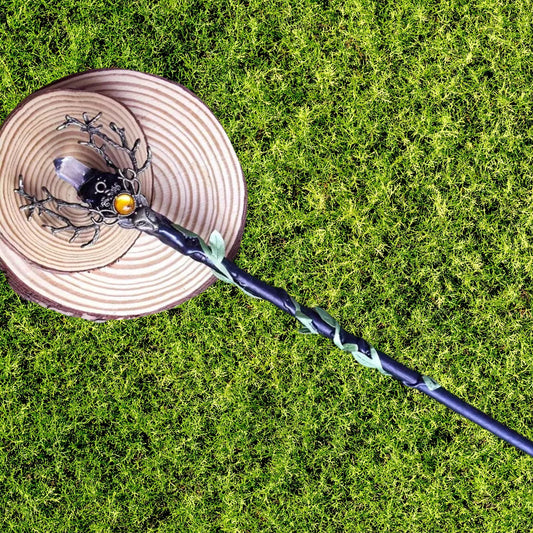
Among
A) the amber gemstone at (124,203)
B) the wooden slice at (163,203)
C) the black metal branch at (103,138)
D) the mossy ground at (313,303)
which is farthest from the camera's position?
the mossy ground at (313,303)

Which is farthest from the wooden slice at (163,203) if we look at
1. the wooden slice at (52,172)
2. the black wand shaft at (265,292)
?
the black wand shaft at (265,292)

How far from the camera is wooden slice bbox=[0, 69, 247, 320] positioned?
196 centimetres

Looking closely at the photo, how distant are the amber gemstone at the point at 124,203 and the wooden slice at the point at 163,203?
0.93 feet

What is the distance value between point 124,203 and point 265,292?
451 millimetres

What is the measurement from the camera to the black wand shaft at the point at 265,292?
1.72m

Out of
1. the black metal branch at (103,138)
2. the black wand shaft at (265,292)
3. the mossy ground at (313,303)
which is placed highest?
the black metal branch at (103,138)

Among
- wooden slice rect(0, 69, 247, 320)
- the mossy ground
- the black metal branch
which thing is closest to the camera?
the black metal branch

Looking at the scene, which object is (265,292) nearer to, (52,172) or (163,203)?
(163,203)

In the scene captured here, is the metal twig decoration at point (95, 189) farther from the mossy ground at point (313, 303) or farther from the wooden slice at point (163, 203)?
the mossy ground at point (313, 303)

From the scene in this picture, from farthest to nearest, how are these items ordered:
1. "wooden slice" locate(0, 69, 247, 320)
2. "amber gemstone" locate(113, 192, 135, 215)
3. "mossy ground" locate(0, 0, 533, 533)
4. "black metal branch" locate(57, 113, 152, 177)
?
"mossy ground" locate(0, 0, 533, 533), "wooden slice" locate(0, 69, 247, 320), "black metal branch" locate(57, 113, 152, 177), "amber gemstone" locate(113, 192, 135, 215)

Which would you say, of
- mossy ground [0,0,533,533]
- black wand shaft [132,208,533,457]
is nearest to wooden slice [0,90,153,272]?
black wand shaft [132,208,533,457]

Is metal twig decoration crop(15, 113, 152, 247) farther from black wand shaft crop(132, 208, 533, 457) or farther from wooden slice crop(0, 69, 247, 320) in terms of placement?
wooden slice crop(0, 69, 247, 320)

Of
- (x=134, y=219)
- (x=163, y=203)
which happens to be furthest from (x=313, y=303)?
(x=134, y=219)

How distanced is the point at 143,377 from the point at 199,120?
5.22 ft
